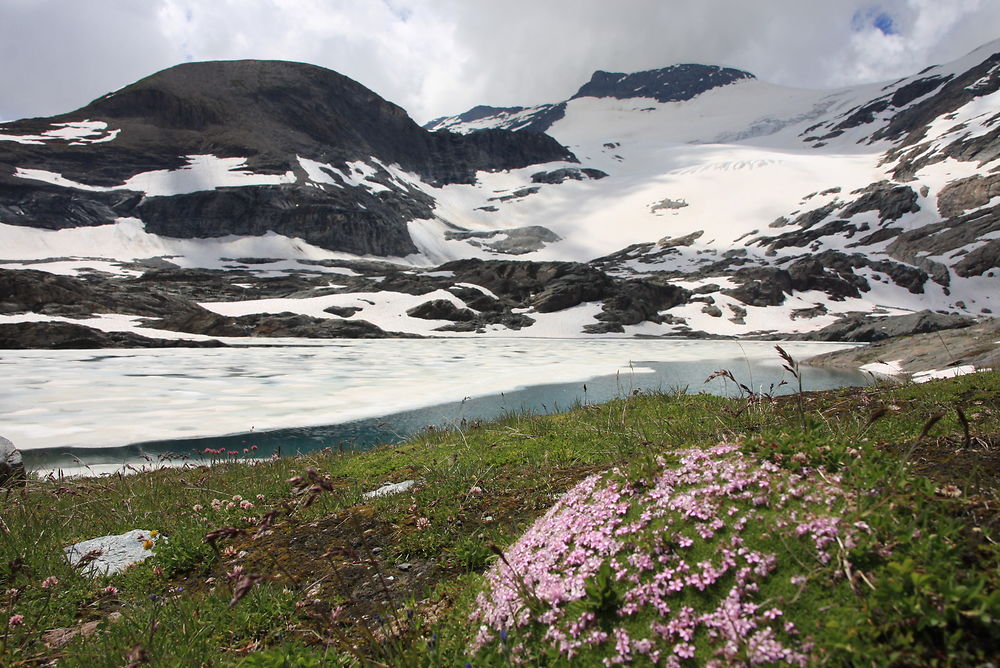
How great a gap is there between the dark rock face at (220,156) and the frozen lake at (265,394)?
121 metres

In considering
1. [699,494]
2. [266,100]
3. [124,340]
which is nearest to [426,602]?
[699,494]

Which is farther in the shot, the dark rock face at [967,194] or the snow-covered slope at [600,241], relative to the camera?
the dark rock face at [967,194]

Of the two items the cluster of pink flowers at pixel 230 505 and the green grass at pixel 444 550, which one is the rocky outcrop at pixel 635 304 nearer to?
the green grass at pixel 444 550

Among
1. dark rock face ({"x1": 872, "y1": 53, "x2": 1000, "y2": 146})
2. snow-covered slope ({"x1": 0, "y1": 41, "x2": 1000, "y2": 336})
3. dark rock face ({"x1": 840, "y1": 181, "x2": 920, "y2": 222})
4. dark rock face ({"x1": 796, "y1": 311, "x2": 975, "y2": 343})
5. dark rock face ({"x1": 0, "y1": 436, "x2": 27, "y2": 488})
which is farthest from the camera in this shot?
dark rock face ({"x1": 872, "y1": 53, "x2": 1000, "y2": 146})

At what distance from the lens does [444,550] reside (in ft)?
13.7

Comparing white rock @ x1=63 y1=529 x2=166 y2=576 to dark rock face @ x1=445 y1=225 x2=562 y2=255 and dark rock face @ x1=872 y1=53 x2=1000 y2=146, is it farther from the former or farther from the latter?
dark rock face @ x1=872 y1=53 x2=1000 y2=146

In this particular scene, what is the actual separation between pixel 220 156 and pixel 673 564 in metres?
191

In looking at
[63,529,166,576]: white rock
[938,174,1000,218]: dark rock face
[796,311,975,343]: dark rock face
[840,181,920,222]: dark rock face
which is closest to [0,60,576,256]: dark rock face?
[796,311,975,343]: dark rock face

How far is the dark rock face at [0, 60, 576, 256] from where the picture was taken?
13612 cm

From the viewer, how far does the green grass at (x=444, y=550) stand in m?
1.85

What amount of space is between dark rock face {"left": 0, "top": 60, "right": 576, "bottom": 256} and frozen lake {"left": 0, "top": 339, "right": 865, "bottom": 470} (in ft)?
398

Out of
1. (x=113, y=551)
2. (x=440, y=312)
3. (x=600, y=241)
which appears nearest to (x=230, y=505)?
(x=113, y=551)

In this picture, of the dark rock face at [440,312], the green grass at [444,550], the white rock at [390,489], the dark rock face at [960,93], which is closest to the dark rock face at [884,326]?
the dark rock face at [440,312]

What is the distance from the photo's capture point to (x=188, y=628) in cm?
322
